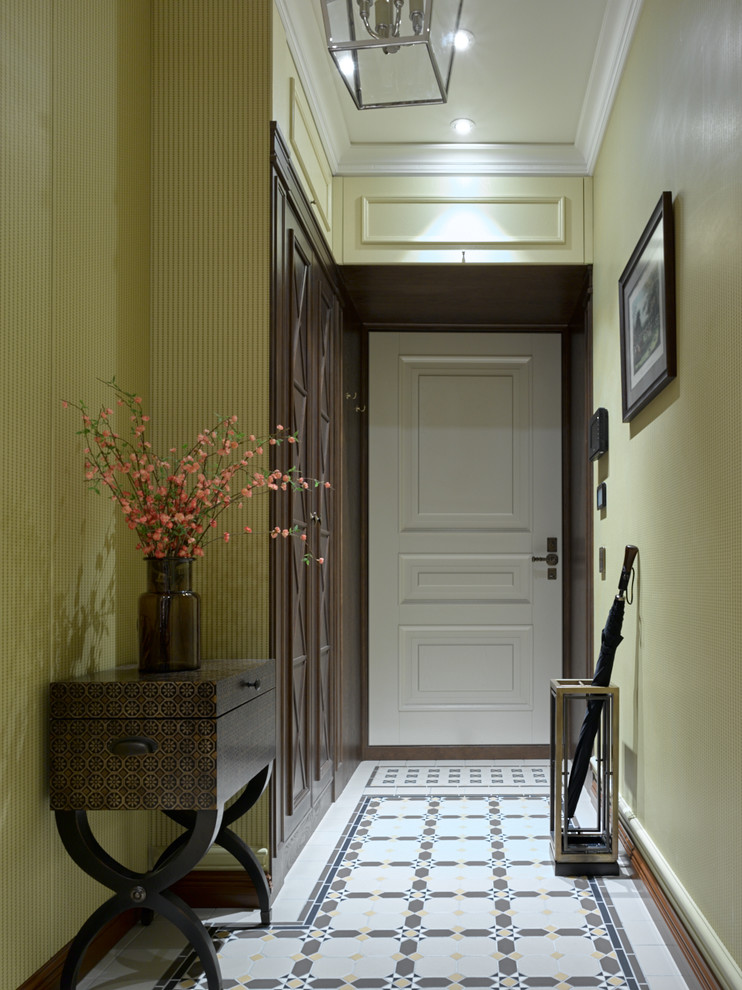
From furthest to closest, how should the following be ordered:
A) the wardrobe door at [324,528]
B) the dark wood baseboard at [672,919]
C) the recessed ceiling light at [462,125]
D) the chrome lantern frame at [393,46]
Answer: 1. the recessed ceiling light at [462,125]
2. the wardrobe door at [324,528]
3. the chrome lantern frame at [393,46]
4. the dark wood baseboard at [672,919]

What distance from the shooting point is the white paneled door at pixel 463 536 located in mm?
4875

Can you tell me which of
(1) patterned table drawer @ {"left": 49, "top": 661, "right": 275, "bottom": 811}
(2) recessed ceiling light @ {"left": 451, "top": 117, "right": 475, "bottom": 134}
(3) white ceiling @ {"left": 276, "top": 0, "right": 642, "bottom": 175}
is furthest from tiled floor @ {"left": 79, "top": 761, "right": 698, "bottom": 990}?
(2) recessed ceiling light @ {"left": 451, "top": 117, "right": 475, "bottom": 134}

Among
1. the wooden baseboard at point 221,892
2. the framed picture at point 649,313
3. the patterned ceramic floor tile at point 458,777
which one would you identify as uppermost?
the framed picture at point 649,313

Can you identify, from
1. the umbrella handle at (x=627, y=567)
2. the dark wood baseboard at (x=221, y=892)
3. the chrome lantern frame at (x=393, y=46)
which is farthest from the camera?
the umbrella handle at (x=627, y=567)

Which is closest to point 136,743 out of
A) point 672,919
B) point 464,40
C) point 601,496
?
point 672,919

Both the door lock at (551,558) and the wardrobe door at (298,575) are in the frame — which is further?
the door lock at (551,558)

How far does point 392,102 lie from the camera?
2535mm

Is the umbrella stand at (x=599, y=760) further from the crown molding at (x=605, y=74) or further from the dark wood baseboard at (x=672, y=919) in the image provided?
the crown molding at (x=605, y=74)

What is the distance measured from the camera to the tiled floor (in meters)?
2.23

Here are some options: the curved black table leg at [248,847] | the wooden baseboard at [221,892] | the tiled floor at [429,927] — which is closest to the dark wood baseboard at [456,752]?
the tiled floor at [429,927]

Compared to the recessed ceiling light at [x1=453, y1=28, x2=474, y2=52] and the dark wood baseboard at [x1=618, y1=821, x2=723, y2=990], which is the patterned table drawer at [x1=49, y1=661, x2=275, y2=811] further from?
the recessed ceiling light at [x1=453, y1=28, x2=474, y2=52]

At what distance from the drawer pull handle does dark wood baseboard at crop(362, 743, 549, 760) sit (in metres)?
2.94

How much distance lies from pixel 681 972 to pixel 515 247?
9.49 feet

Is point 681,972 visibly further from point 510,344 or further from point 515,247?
point 510,344
